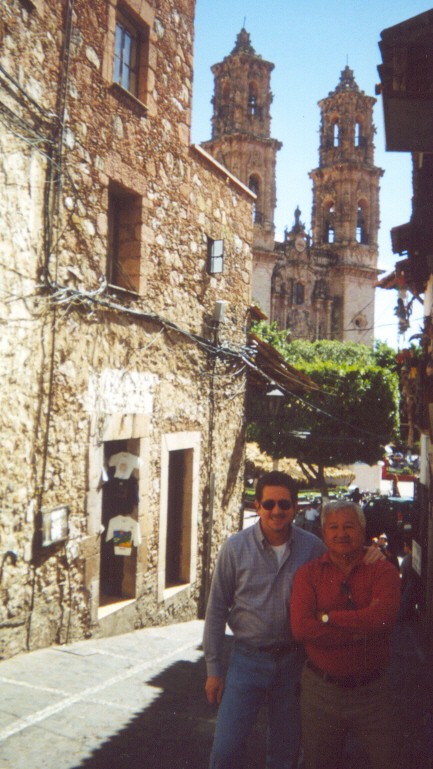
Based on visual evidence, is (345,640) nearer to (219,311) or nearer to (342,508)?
(342,508)

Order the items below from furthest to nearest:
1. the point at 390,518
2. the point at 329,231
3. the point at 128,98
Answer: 1. the point at 329,231
2. the point at 390,518
3. the point at 128,98

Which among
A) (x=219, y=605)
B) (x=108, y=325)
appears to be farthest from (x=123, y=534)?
(x=219, y=605)

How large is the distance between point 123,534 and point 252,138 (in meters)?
40.8

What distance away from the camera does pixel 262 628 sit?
2965 mm

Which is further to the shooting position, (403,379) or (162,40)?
(403,379)

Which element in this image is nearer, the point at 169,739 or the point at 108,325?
the point at 169,739

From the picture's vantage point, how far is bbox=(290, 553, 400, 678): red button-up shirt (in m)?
2.56

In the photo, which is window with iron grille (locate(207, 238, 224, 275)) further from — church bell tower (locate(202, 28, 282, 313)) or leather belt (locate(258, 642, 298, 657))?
church bell tower (locate(202, 28, 282, 313))

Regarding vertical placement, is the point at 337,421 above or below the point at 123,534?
above

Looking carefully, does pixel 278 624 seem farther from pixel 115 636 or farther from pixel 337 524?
pixel 115 636

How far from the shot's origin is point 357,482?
3003 cm

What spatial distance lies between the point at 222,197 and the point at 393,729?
25.3 feet

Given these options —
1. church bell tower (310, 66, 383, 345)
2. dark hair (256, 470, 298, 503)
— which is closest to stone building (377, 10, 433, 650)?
dark hair (256, 470, 298, 503)

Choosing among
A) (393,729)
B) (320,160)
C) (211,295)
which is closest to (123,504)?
(211,295)
